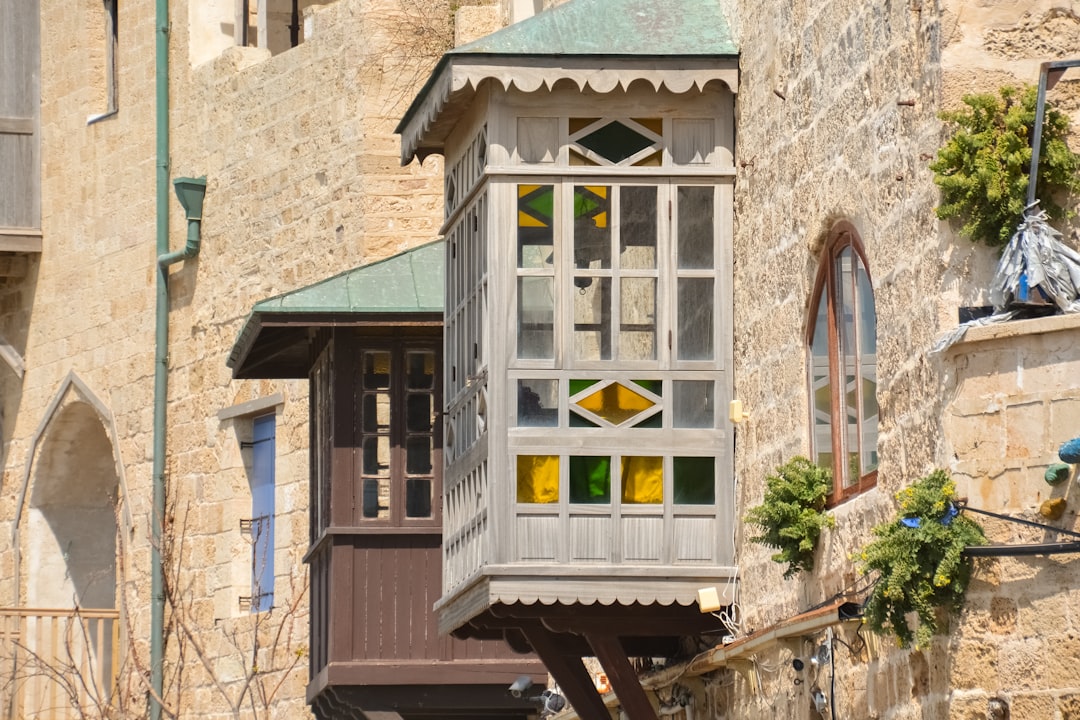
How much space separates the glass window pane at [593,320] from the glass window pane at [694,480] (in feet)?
1.91

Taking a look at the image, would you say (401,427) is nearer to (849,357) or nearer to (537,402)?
(537,402)

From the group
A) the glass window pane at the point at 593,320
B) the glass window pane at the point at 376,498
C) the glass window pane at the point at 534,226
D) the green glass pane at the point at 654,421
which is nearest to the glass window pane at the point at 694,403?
the green glass pane at the point at 654,421

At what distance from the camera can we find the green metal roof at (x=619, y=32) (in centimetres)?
1132

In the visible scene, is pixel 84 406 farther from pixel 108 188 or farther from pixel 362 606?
pixel 362 606

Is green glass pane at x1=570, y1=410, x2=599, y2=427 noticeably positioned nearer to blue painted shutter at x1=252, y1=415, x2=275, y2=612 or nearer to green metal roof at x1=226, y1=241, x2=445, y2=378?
green metal roof at x1=226, y1=241, x2=445, y2=378

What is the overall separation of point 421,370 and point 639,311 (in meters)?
3.51

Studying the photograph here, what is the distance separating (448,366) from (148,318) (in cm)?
729

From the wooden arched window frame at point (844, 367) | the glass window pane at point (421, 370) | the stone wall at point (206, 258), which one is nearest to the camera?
the wooden arched window frame at point (844, 367)

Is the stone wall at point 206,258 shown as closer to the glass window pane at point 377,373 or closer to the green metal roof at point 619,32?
the glass window pane at point 377,373

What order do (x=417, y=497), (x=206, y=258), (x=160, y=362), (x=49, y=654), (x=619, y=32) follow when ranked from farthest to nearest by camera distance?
(x=49, y=654)
(x=160, y=362)
(x=206, y=258)
(x=417, y=497)
(x=619, y=32)

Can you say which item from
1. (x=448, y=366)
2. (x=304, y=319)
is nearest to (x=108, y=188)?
(x=304, y=319)

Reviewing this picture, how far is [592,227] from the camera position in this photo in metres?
11.4

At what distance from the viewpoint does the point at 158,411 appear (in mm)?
19375

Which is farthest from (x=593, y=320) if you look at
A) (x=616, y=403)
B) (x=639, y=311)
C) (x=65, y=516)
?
(x=65, y=516)
